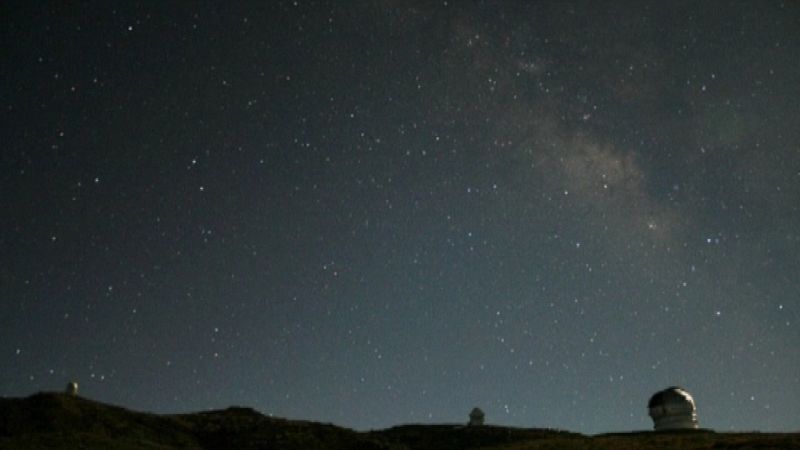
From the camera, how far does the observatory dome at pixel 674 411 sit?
1998 inches

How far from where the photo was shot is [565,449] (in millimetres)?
30562

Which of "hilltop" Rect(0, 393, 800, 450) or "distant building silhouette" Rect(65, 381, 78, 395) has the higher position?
"distant building silhouette" Rect(65, 381, 78, 395)

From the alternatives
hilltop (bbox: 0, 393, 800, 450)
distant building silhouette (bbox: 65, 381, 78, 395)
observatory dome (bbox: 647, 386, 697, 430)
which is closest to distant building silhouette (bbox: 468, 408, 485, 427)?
hilltop (bbox: 0, 393, 800, 450)

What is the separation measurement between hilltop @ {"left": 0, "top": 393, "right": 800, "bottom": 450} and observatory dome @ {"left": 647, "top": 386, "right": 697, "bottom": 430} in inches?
526

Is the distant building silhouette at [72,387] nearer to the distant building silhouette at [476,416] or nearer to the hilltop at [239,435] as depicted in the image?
the hilltop at [239,435]

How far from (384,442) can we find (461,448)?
474cm

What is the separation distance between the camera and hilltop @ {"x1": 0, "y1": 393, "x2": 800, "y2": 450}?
93.4 ft

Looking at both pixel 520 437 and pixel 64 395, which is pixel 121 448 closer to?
pixel 64 395

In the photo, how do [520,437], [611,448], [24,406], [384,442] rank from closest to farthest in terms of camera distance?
[611,448]
[24,406]
[384,442]
[520,437]

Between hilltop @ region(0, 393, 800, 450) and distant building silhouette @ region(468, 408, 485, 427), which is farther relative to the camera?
distant building silhouette @ region(468, 408, 485, 427)

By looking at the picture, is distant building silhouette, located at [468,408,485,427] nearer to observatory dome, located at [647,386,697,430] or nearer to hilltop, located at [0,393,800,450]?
hilltop, located at [0,393,800,450]

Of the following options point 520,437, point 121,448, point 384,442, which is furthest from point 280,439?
point 520,437

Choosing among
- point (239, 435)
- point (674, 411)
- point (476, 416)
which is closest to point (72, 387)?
point (239, 435)

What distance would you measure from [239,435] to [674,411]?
116 ft
